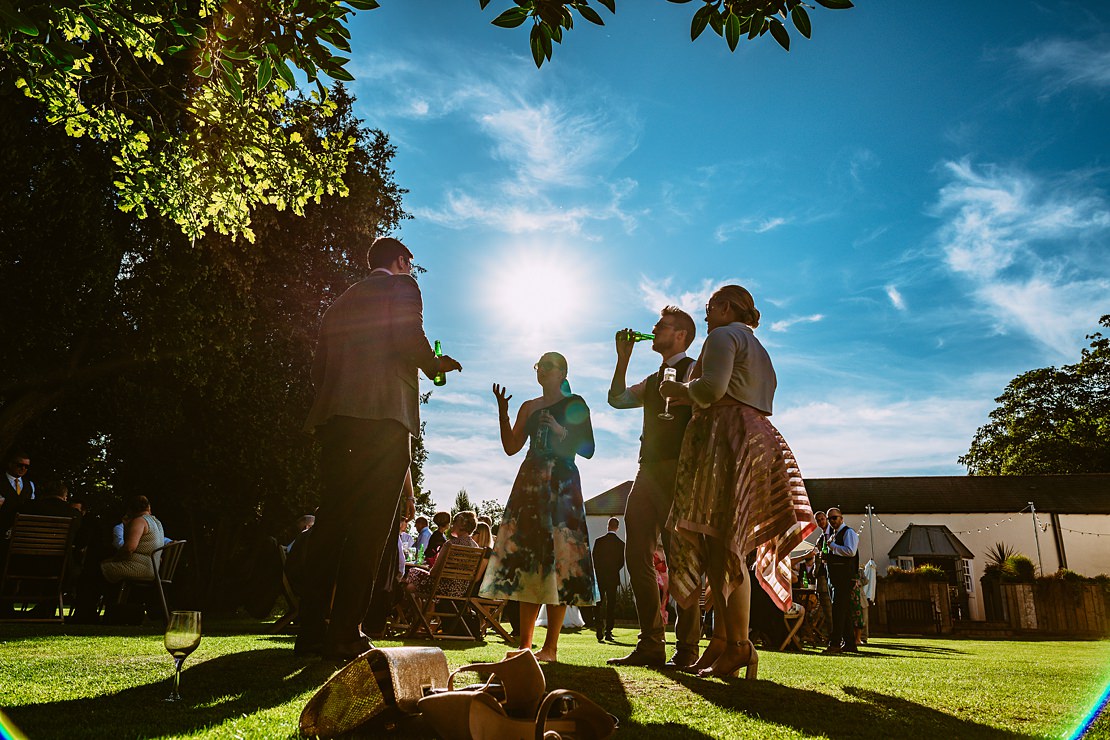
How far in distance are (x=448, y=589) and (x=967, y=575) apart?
3199cm

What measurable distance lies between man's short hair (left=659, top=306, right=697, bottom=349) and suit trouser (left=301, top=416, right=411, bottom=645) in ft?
7.78

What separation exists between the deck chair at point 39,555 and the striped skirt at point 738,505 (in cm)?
774

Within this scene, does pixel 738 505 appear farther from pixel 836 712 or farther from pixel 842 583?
pixel 842 583

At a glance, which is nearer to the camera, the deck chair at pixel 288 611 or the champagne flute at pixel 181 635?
the champagne flute at pixel 181 635

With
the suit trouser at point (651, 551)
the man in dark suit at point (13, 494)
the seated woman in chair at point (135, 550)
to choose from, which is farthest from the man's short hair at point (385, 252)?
the man in dark suit at point (13, 494)

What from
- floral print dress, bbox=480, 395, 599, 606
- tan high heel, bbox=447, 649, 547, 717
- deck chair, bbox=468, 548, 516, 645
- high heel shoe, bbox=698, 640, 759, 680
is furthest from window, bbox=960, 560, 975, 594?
tan high heel, bbox=447, 649, 547, 717

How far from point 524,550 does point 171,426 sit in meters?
11.4

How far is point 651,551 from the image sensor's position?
511 centimetres

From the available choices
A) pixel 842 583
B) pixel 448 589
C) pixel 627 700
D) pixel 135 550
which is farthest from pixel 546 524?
pixel 842 583

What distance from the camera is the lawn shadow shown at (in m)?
2.74

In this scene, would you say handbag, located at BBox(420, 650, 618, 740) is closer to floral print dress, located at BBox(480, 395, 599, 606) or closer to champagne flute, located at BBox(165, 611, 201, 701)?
champagne flute, located at BBox(165, 611, 201, 701)

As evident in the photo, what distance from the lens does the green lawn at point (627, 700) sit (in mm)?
2502

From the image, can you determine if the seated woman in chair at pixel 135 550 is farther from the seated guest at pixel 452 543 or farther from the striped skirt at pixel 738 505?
the striped skirt at pixel 738 505

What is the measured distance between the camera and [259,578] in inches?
469
